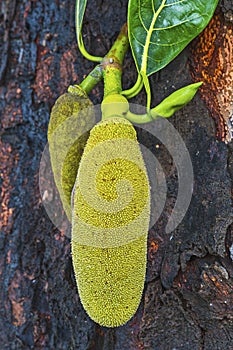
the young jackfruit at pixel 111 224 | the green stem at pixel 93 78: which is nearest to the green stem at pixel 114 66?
the green stem at pixel 93 78

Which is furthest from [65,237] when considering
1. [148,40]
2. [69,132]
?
[148,40]

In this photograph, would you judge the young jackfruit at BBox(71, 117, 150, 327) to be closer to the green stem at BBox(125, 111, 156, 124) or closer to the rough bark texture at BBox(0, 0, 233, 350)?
the green stem at BBox(125, 111, 156, 124)

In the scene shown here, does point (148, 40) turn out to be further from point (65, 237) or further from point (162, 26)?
point (65, 237)

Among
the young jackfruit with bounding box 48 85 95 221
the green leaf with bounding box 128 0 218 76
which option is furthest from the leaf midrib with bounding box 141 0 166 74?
the young jackfruit with bounding box 48 85 95 221

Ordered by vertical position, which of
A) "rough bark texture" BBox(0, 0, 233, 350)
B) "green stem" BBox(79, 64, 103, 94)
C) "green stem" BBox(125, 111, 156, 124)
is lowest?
"rough bark texture" BBox(0, 0, 233, 350)

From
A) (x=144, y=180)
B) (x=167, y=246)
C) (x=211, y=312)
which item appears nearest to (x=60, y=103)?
(x=144, y=180)

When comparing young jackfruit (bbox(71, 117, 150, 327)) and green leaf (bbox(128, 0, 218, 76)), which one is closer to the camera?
young jackfruit (bbox(71, 117, 150, 327))

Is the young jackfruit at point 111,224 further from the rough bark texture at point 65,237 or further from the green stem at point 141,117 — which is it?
the rough bark texture at point 65,237

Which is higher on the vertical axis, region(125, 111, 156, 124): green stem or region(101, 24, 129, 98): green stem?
region(101, 24, 129, 98): green stem
